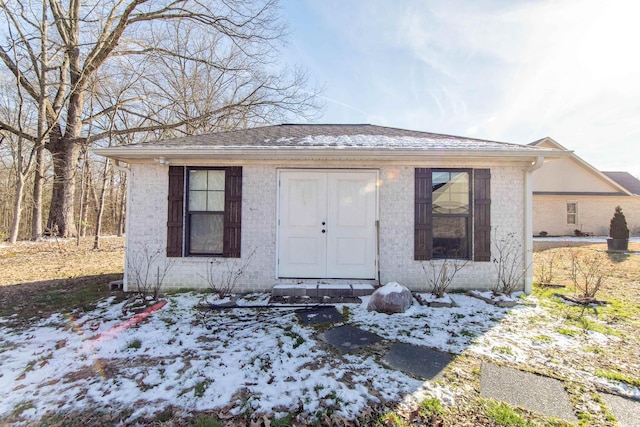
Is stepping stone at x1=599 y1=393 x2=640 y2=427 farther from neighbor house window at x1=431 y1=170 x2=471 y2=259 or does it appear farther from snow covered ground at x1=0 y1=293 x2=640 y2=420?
neighbor house window at x1=431 y1=170 x2=471 y2=259

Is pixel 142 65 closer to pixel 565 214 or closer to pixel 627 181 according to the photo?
pixel 565 214

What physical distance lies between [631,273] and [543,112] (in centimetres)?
678

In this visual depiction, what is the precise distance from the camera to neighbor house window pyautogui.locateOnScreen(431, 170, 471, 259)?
5129mm

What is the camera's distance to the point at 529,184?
5.05 metres

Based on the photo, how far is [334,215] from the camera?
5.13 metres

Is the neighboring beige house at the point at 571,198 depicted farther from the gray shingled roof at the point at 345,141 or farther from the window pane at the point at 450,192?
the window pane at the point at 450,192

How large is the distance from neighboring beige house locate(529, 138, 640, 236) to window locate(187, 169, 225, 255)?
18.3 metres

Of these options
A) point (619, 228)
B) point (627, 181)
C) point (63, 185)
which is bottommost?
point (619, 228)

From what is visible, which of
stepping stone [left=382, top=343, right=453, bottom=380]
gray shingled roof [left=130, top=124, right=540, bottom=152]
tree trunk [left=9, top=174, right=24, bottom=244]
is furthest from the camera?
tree trunk [left=9, top=174, right=24, bottom=244]

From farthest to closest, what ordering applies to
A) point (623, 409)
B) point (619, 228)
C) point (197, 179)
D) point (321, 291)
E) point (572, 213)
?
1. point (572, 213)
2. point (619, 228)
3. point (197, 179)
4. point (321, 291)
5. point (623, 409)

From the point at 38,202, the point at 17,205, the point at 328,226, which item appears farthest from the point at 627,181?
the point at 17,205

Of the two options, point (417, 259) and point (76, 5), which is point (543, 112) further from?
point (76, 5)

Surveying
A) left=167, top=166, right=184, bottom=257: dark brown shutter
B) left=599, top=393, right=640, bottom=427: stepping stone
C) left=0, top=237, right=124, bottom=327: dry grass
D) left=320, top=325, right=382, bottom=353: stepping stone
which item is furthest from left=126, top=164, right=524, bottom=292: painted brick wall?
left=599, top=393, right=640, bottom=427: stepping stone

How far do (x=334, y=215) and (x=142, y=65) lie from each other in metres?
12.8
